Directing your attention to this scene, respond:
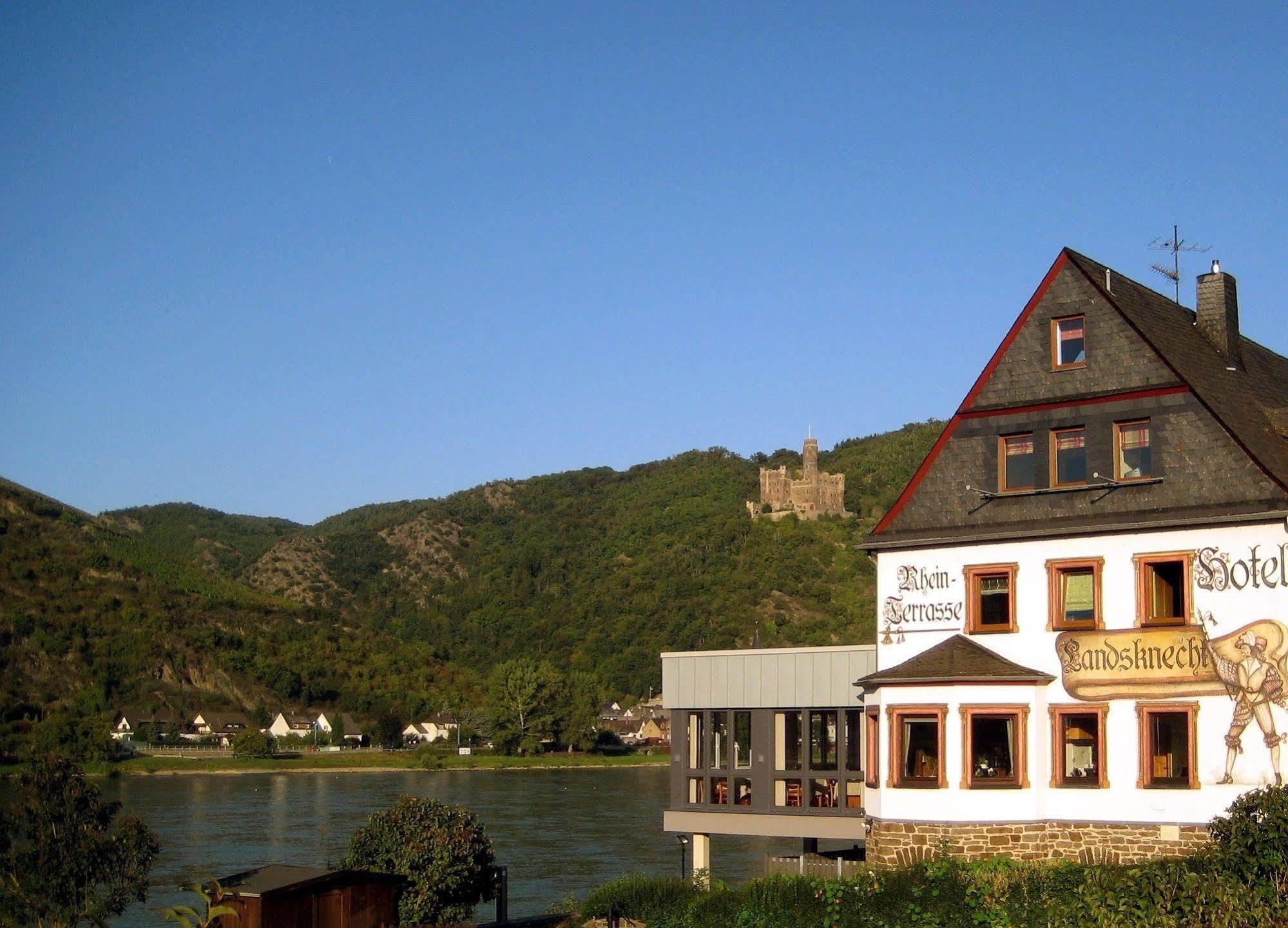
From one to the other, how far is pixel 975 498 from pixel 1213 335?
5287mm

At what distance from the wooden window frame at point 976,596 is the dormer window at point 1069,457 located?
160 centimetres

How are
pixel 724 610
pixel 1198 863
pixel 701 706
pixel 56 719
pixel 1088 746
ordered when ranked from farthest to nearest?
pixel 724 610
pixel 56 719
pixel 701 706
pixel 1088 746
pixel 1198 863

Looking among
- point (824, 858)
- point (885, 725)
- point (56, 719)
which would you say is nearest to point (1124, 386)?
point (885, 725)

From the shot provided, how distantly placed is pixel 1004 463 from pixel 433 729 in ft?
386

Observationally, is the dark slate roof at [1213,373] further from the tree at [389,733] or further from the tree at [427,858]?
the tree at [389,733]

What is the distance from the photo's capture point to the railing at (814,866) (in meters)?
26.4

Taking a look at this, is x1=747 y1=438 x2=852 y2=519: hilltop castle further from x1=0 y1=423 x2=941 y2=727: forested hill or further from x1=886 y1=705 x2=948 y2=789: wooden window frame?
x1=886 y1=705 x2=948 y2=789: wooden window frame

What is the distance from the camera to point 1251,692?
2275 centimetres

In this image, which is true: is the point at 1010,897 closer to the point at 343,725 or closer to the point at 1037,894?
the point at 1037,894

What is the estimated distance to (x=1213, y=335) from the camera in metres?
26.8

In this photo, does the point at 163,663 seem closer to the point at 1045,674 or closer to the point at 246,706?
the point at 246,706

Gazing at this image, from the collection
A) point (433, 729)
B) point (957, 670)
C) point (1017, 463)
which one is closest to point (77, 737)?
point (433, 729)

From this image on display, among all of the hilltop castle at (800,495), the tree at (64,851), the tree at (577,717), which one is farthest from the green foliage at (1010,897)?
the hilltop castle at (800,495)

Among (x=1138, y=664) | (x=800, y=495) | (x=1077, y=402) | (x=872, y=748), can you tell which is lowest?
(x=872, y=748)
